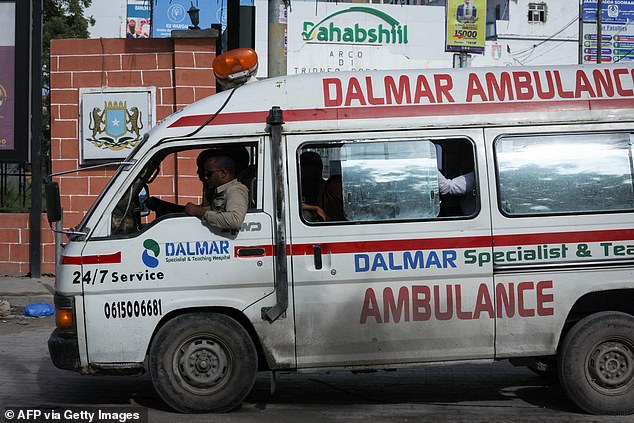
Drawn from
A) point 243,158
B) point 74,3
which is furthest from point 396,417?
point 74,3

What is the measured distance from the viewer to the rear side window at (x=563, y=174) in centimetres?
611

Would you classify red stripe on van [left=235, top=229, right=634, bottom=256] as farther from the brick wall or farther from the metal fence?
the metal fence

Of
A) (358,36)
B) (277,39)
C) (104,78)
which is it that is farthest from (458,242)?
(358,36)

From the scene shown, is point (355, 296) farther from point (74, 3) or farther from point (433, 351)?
point (74, 3)

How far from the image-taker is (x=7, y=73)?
13.6 m

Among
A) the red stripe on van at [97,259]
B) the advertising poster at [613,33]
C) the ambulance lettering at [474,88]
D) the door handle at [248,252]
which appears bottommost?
the red stripe on van at [97,259]

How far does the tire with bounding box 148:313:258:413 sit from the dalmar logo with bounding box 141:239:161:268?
45cm

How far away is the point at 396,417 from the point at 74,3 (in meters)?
27.5

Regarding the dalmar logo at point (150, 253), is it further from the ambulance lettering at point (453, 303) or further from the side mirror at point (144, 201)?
the ambulance lettering at point (453, 303)

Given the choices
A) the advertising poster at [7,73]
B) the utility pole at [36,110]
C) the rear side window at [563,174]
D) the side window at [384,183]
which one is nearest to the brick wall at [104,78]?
the utility pole at [36,110]

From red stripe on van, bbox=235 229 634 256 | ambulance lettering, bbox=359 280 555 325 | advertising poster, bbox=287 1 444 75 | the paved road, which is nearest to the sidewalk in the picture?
the paved road

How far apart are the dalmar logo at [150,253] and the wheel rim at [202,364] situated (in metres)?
Answer: 0.62

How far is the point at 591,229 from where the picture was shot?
239 inches

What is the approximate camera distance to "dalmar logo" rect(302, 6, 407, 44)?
164ft
